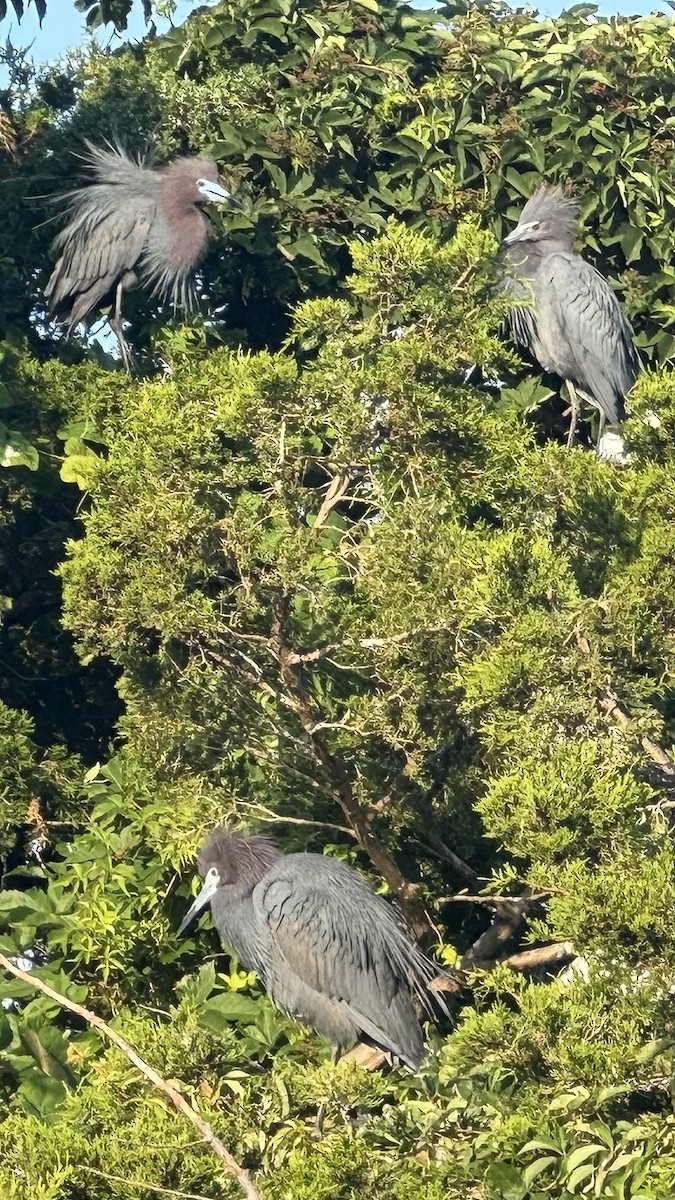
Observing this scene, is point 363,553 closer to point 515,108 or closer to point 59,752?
point 59,752

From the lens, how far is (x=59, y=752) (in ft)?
23.5

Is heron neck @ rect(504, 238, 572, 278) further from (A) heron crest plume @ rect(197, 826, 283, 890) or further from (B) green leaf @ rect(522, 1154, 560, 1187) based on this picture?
(B) green leaf @ rect(522, 1154, 560, 1187)

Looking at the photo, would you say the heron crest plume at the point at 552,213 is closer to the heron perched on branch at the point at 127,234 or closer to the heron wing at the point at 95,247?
the heron perched on branch at the point at 127,234

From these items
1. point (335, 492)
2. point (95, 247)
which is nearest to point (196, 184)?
point (95, 247)

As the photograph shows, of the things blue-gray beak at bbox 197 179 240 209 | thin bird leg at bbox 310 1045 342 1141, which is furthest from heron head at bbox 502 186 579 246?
thin bird leg at bbox 310 1045 342 1141

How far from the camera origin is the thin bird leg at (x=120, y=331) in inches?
316

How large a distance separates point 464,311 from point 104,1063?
2682mm

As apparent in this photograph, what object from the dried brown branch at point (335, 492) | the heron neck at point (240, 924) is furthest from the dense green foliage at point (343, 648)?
the heron neck at point (240, 924)

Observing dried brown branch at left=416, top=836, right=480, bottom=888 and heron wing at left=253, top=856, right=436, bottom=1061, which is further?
heron wing at left=253, top=856, right=436, bottom=1061

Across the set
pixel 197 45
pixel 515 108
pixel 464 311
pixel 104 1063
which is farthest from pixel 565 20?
pixel 104 1063

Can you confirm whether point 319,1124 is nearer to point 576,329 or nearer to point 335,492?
point 335,492

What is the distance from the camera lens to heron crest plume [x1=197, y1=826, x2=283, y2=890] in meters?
6.39

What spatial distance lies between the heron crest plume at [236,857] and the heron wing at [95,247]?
301 centimetres

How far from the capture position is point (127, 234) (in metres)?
8.89
